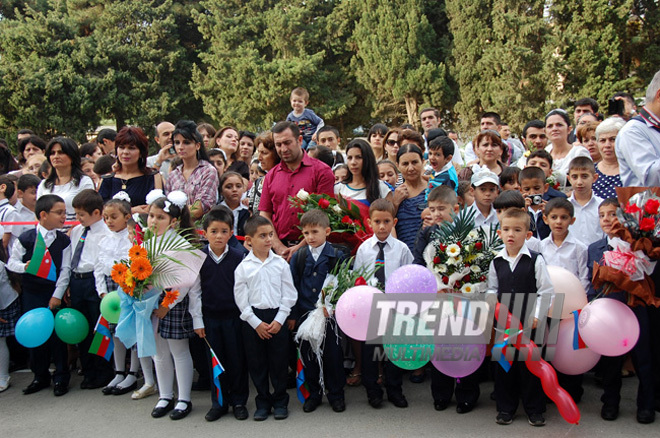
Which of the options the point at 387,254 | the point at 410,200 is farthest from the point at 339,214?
the point at 410,200

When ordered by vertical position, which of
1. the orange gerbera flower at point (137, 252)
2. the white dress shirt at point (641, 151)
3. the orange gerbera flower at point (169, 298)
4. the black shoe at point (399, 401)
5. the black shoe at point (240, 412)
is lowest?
the black shoe at point (399, 401)

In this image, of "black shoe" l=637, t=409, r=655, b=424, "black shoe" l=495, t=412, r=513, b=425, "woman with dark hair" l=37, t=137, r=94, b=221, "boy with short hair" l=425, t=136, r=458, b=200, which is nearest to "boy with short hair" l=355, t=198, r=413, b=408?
"black shoe" l=495, t=412, r=513, b=425

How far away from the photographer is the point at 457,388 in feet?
13.8

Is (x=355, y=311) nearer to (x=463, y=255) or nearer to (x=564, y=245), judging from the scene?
(x=463, y=255)

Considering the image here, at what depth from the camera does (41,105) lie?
2277 cm

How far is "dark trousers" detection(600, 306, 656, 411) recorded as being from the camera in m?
3.85

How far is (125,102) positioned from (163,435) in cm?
2204

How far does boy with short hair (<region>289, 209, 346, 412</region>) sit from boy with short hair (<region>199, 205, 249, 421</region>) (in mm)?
460

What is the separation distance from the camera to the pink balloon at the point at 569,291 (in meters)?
3.97

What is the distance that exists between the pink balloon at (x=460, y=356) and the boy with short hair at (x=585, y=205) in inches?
57.6

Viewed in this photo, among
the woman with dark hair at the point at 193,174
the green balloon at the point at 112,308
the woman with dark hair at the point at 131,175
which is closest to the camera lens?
Answer: the green balloon at the point at 112,308

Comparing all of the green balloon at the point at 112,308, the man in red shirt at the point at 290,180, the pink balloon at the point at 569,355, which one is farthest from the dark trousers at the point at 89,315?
the pink balloon at the point at 569,355

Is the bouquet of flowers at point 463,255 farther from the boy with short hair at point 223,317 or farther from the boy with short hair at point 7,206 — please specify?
the boy with short hair at point 7,206

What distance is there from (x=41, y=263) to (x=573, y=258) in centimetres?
445
